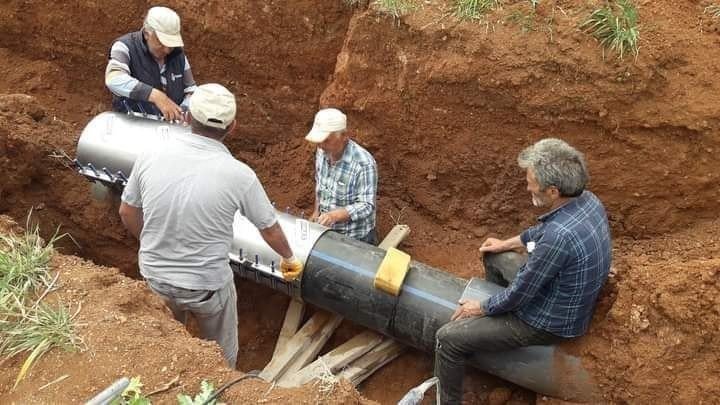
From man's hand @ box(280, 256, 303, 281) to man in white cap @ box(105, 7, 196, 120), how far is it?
1.70 meters

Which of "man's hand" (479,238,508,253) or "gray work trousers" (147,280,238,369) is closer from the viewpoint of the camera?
"gray work trousers" (147,280,238,369)

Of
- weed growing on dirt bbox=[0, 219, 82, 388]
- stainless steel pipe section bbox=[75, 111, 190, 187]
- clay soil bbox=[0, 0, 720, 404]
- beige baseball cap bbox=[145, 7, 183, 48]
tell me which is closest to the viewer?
weed growing on dirt bbox=[0, 219, 82, 388]

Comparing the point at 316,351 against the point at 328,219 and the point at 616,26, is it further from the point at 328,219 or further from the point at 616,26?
the point at 616,26

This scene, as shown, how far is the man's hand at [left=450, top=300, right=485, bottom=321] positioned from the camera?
12.1 feet

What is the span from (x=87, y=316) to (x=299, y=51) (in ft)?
12.1

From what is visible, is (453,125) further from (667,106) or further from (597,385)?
(597,385)

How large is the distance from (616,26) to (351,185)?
234 centimetres

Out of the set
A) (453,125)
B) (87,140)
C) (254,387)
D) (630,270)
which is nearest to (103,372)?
(254,387)

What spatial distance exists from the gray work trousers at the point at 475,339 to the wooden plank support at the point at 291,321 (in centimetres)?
123

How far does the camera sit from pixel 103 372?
8.75 ft

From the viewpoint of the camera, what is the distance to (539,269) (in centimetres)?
323

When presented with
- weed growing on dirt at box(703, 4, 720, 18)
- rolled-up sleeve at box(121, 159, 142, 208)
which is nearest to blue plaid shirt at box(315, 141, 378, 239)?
rolled-up sleeve at box(121, 159, 142, 208)

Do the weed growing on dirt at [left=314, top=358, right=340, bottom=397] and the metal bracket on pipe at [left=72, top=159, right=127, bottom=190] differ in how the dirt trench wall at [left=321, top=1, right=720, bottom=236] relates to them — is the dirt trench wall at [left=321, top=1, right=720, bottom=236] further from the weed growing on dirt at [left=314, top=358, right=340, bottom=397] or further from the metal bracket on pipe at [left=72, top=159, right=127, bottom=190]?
the weed growing on dirt at [left=314, top=358, right=340, bottom=397]

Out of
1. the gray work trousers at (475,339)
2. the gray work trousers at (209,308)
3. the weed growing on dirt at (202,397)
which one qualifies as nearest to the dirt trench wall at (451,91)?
the gray work trousers at (475,339)
